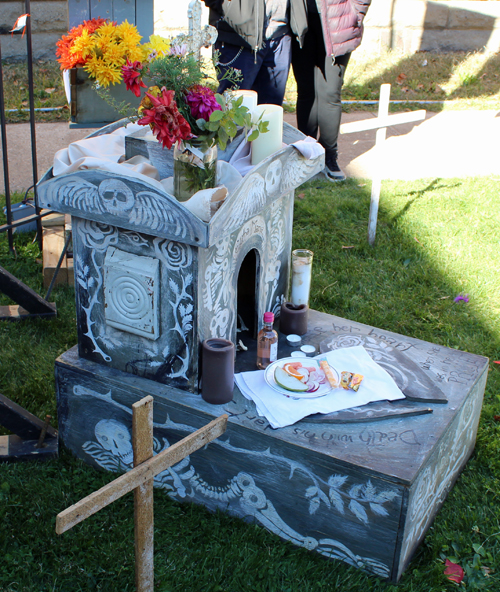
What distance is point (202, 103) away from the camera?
215 centimetres

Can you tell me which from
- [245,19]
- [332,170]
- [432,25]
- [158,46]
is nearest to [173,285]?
[158,46]

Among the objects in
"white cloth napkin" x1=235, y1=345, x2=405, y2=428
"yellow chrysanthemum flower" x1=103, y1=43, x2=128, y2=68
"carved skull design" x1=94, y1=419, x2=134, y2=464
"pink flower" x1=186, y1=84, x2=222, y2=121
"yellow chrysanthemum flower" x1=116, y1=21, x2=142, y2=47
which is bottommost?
"carved skull design" x1=94, y1=419, x2=134, y2=464

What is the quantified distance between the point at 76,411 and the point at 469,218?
3.43 meters

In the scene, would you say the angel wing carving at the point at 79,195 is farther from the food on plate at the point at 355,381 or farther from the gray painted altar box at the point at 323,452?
the food on plate at the point at 355,381

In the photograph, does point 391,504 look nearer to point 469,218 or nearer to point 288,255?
point 288,255

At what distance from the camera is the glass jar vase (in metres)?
2.21

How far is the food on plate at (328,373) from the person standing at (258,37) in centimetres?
259

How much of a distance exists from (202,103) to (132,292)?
0.69 metres

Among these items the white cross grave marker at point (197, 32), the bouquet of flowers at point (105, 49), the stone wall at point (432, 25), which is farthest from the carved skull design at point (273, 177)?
the stone wall at point (432, 25)

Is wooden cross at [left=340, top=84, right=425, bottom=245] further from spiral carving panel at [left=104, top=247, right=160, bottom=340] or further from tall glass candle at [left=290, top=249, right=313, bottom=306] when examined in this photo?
spiral carving panel at [left=104, top=247, right=160, bottom=340]

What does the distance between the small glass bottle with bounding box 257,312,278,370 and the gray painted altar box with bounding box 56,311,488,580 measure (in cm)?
7

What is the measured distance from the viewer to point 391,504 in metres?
2.05

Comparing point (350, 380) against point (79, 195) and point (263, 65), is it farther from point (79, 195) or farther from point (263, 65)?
point (263, 65)

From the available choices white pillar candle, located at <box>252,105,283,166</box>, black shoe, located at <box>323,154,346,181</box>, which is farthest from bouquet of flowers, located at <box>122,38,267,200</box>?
black shoe, located at <box>323,154,346,181</box>
